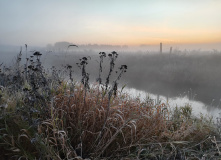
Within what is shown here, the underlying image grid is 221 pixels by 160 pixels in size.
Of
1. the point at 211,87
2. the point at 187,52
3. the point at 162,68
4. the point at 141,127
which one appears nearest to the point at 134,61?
the point at 162,68

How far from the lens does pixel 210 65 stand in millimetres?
18156

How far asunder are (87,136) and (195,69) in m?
17.3

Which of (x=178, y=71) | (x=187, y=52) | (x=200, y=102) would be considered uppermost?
(x=187, y=52)

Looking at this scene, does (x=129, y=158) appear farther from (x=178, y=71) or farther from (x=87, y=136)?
(x=178, y=71)

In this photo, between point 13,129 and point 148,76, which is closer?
point 13,129

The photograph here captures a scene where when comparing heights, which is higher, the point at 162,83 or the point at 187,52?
the point at 187,52

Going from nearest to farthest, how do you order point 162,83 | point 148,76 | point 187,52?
point 162,83 < point 148,76 < point 187,52

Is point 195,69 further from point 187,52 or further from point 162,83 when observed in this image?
point 187,52

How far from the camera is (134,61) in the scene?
923 inches

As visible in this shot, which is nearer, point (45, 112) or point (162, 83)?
point (45, 112)

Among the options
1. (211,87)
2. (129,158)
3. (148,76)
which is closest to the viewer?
(129,158)

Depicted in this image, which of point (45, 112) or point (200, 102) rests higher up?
point (45, 112)

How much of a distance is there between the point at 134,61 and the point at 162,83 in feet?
26.2

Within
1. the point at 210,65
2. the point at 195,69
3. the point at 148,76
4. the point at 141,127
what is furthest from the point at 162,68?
the point at 141,127
